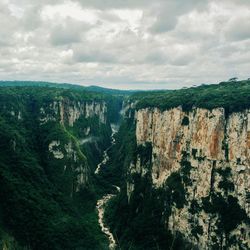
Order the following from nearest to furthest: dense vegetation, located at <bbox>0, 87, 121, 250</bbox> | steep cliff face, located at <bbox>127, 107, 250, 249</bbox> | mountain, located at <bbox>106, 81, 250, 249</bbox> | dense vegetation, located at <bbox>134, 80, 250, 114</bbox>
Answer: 1. steep cliff face, located at <bbox>127, 107, 250, 249</bbox>
2. mountain, located at <bbox>106, 81, 250, 249</bbox>
3. dense vegetation, located at <bbox>134, 80, 250, 114</bbox>
4. dense vegetation, located at <bbox>0, 87, 121, 250</bbox>

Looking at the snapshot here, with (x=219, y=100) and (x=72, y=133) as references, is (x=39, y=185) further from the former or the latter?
(x=72, y=133)

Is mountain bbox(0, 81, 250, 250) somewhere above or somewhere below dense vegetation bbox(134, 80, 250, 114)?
below

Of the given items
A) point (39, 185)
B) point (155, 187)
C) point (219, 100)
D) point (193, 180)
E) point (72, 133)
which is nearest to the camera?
point (219, 100)

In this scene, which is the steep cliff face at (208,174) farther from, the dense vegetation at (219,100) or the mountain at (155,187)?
the dense vegetation at (219,100)

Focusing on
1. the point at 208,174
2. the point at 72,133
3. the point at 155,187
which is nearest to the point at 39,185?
the point at 155,187

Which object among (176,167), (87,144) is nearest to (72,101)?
(87,144)

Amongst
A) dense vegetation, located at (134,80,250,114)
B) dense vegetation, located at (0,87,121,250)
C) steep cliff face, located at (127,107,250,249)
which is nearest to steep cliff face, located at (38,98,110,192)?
dense vegetation, located at (0,87,121,250)

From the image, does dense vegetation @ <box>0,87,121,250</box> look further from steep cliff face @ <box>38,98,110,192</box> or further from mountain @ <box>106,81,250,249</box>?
mountain @ <box>106,81,250,249</box>

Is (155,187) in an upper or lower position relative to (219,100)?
lower

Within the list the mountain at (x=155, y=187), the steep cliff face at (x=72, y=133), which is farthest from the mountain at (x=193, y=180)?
the steep cliff face at (x=72, y=133)
